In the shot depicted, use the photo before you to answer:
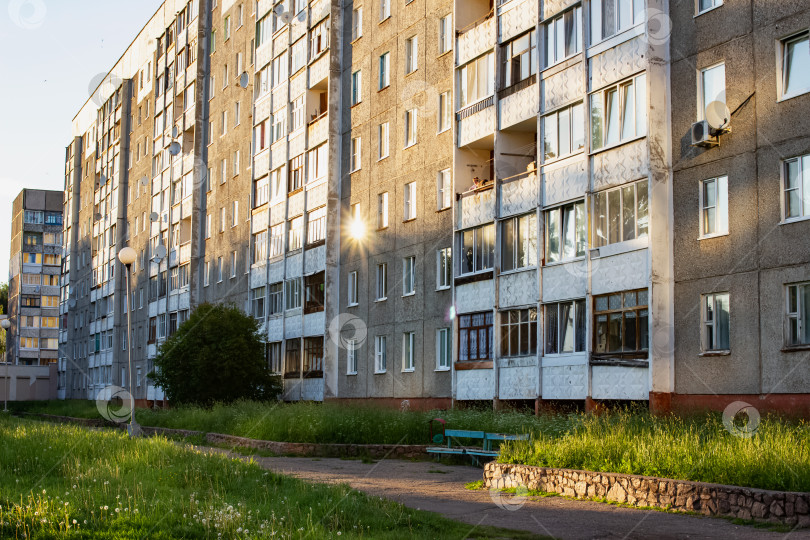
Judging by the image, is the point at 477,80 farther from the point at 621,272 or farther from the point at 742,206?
the point at 742,206

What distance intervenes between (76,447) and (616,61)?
16771 mm

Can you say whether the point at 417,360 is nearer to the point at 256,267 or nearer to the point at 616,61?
the point at 616,61

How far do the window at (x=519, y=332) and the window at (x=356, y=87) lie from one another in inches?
588

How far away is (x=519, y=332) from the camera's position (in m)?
29.4

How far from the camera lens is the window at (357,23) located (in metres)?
41.3

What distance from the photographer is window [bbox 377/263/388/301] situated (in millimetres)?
38084

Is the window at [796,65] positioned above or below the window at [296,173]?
below

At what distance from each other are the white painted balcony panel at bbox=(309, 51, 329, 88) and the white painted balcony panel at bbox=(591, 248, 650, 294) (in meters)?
21.6

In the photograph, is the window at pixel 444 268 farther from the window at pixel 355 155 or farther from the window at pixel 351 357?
the window at pixel 355 155

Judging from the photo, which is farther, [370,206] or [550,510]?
[370,206]

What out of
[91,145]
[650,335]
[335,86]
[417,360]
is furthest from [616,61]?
[91,145]

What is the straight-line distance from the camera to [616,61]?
25656 millimetres

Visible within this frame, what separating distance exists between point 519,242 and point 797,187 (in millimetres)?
10156

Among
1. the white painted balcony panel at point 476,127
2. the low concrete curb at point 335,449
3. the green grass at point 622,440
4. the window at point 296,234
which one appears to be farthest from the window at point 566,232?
the window at point 296,234
